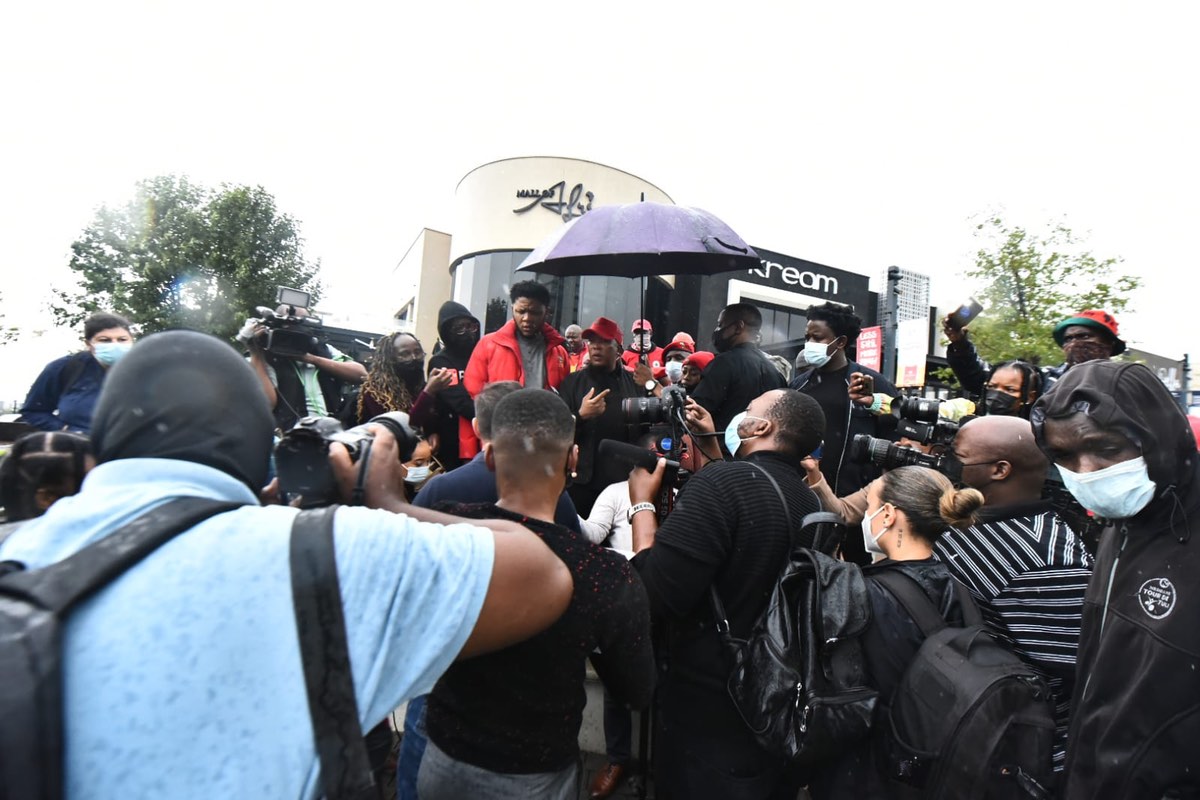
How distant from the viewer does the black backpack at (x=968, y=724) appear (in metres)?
1.77

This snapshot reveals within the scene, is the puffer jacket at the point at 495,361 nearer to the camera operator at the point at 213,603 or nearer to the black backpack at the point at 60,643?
the camera operator at the point at 213,603

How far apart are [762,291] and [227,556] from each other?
2130 centimetres

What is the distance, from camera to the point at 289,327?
4129mm

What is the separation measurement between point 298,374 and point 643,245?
94.9 inches

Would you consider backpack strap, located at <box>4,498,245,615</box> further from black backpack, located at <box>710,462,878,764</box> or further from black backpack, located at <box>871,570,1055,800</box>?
black backpack, located at <box>871,570,1055,800</box>

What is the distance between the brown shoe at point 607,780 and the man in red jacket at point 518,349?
2294mm

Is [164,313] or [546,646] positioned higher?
[164,313]

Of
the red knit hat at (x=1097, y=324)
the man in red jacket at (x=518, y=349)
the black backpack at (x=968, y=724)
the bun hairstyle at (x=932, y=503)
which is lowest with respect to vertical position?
the black backpack at (x=968, y=724)

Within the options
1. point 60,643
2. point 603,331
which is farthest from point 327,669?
point 603,331

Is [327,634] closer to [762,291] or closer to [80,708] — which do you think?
[80,708]

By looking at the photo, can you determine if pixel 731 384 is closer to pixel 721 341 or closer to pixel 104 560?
pixel 721 341

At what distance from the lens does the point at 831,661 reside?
2.03 metres

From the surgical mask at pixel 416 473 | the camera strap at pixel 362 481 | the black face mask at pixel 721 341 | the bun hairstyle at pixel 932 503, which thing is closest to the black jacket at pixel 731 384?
the black face mask at pixel 721 341

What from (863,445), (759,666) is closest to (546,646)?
(759,666)
